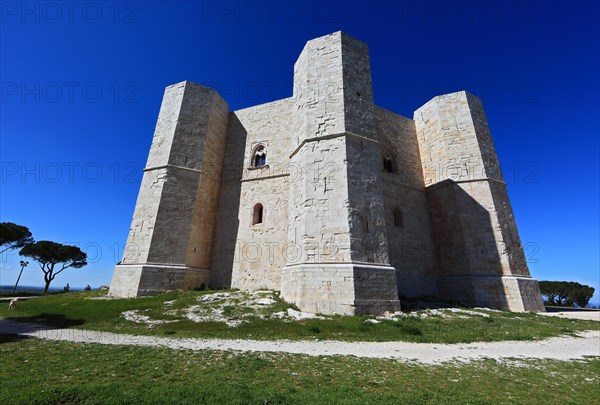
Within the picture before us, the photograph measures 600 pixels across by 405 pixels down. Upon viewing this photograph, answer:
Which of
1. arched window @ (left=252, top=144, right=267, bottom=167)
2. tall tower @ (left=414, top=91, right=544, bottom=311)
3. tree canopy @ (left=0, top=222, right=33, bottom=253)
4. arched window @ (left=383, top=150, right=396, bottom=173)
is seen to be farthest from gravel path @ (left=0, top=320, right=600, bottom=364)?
tree canopy @ (left=0, top=222, right=33, bottom=253)

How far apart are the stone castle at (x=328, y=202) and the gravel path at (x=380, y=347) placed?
10.7 feet

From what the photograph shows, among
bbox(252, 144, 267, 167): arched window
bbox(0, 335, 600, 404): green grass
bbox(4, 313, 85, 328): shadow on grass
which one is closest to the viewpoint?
bbox(0, 335, 600, 404): green grass

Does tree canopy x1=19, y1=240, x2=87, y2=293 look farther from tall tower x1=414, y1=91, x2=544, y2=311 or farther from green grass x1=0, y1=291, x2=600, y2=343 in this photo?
tall tower x1=414, y1=91, x2=544, y2=311

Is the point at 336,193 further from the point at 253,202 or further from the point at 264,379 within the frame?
the point at 264,379

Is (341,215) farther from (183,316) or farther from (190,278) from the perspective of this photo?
(190,278)

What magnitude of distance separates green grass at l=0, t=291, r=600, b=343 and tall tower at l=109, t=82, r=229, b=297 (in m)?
1.94

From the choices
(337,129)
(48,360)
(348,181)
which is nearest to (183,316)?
(48,360)

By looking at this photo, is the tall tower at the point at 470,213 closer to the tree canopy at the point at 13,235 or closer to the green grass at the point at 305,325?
the green grass at the point at 305,325

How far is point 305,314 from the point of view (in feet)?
31.7

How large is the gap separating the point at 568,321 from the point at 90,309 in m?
19.1

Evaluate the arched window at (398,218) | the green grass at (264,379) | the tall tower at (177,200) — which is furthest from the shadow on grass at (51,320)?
the arched window at (398,218)

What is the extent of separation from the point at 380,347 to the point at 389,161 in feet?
43.2

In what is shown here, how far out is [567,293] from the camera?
29719mm

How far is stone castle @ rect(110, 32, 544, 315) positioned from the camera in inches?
444
